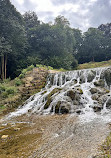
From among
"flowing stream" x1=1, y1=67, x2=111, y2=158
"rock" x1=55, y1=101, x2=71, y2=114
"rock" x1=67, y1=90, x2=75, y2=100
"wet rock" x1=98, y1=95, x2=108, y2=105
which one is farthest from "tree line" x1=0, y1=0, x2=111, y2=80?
"wet rock" x1=98, y1=95, x2=108, y2=105

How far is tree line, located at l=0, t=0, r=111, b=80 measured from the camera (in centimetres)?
1559

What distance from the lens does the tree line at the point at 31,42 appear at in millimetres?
15594

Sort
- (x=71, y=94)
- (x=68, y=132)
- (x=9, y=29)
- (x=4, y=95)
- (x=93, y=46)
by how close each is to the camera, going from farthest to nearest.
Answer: (x=93, y=46) → (x=9, y=29) → (x=4, y=95) → (x=71, y=94) → (x=68, y=132)

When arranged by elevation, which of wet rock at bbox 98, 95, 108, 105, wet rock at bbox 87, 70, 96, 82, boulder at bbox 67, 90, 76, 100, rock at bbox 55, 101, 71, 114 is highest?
wet rock at bbox 87, 70, 96, 82

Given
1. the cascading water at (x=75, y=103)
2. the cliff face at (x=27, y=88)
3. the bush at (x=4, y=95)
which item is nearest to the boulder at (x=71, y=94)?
the cascading water at (x=75, y=103)

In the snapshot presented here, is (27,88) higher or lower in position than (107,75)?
lower

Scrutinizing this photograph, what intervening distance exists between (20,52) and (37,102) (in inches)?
539

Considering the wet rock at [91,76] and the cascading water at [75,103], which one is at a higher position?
the wet rock at [91,76]

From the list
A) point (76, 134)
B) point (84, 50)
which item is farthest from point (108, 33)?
point (76, 134)

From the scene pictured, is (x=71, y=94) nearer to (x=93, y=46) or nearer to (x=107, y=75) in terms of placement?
(x=107, y=75)

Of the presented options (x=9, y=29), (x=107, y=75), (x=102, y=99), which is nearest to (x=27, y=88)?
(x=102, y=99)

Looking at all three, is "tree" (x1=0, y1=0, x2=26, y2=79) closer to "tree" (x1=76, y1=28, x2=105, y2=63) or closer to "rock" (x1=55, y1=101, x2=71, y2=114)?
"rock" (x1=55, y1=101, x2=71, y2=114)

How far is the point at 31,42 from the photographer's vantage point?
856 inches

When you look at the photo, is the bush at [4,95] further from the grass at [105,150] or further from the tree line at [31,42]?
the grass at [105,150]
